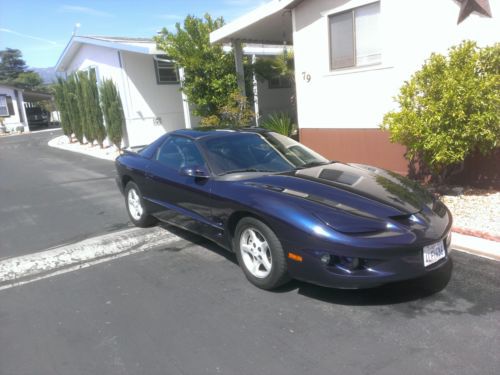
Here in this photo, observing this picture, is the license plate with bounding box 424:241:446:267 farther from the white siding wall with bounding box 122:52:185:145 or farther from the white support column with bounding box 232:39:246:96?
the white siding wall with bounding box 122:52:185:145

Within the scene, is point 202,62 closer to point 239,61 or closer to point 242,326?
point 239,61

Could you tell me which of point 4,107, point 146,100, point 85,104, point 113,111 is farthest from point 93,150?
point 4,107

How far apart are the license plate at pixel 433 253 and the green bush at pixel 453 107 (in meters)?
2.67

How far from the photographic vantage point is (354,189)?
12.4 feet

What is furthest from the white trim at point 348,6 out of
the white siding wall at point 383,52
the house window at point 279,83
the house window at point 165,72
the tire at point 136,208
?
the house window at point 165,72

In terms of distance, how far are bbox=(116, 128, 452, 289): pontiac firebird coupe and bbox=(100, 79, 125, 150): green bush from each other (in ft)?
35.1

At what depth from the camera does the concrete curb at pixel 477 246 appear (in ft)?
14.1

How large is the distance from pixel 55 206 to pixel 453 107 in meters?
6.67

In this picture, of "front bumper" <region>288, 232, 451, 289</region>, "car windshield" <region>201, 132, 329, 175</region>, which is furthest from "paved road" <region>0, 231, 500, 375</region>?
"car windshield" <region>201, 132, 329, 175</region>

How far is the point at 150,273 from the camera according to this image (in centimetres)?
431

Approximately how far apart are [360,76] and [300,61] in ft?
5.19

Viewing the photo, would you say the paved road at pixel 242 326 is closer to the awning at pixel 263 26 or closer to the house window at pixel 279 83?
the awning at pixel 263 26

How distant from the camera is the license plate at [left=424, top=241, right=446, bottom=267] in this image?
3248 millimetres

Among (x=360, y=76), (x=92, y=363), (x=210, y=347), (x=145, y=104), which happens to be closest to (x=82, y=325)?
(x=92, y=363)
